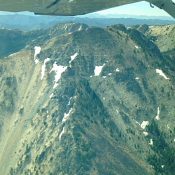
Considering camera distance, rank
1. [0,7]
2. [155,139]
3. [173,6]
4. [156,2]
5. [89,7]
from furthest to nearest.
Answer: [155,139] < [173,6] < [156,2] < [89,7] < [0,7]

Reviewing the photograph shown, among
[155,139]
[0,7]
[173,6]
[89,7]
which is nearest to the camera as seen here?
[0,7]

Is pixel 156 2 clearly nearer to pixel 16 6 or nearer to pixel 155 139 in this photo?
pixel 16 6

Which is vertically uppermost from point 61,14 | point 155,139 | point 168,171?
point 61,14

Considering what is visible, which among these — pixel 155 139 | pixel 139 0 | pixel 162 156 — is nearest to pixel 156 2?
pixel 139 0

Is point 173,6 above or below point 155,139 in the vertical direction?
above

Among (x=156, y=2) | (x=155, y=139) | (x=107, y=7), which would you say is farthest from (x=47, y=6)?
(x=155, y=139)

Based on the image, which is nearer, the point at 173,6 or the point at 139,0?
the point at 139,0
